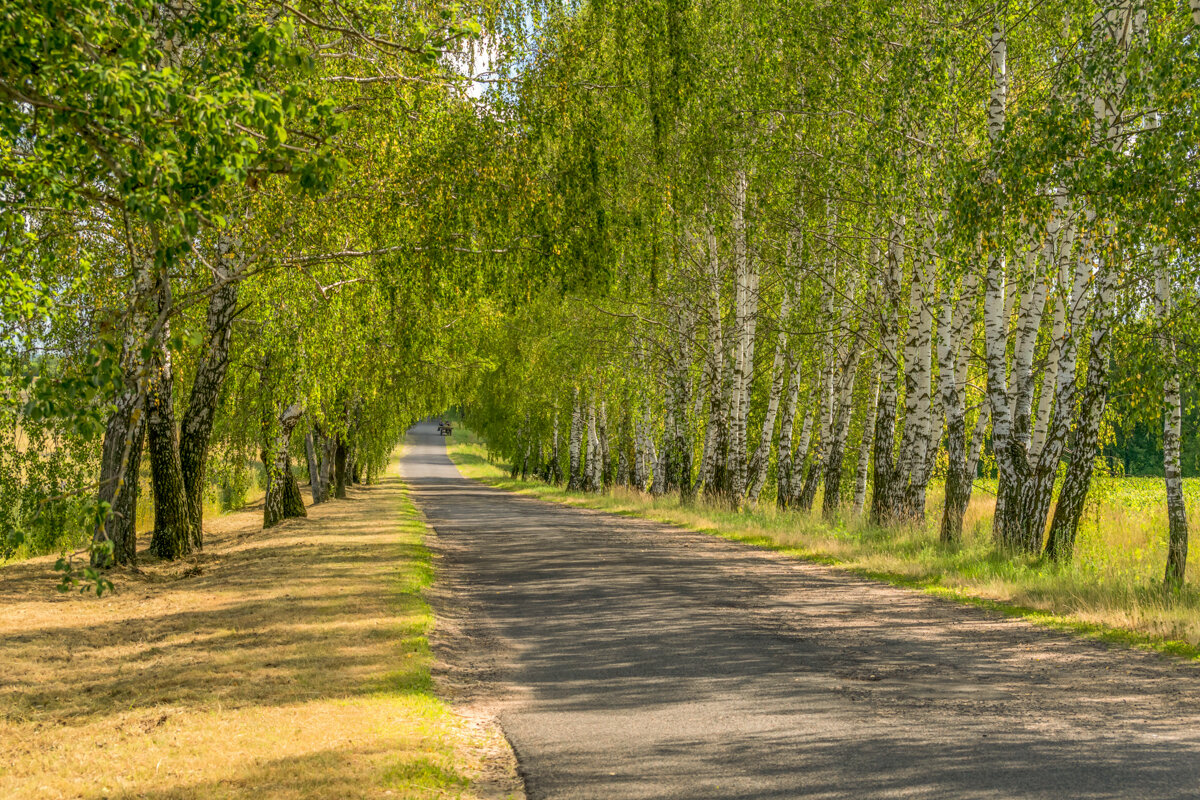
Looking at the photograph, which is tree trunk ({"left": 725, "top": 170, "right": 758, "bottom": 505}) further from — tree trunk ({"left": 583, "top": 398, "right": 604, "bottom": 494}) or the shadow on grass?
tree trunk ({"left": 583, "top": 398, "right": 604, "bottom": 494})

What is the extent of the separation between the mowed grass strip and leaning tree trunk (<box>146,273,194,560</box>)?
1.22 metres

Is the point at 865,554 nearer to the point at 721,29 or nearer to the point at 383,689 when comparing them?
the point at 383,689

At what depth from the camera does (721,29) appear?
22125mm

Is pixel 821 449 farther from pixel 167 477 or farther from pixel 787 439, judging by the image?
pixel 167 477

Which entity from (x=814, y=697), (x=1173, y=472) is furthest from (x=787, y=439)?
(x=814, y=697)

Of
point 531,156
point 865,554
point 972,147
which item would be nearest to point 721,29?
point 972,147

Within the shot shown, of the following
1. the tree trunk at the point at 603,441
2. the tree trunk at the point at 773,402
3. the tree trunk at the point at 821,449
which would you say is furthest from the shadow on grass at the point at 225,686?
the tree trunk at the point at 603,441

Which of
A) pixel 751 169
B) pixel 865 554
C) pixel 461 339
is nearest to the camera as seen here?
pixel 865 554

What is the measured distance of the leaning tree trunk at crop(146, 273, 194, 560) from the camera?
645 inches

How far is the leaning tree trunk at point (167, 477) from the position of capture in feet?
53.8

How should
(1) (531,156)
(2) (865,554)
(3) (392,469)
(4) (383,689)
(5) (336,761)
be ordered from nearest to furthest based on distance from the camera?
1. (5) (336,761)
2. (4) (383,689)
3. (1) (531,156)
4. (2) (865,554)
5. (3) (392,469)

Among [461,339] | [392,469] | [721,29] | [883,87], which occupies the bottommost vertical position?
[392,469]

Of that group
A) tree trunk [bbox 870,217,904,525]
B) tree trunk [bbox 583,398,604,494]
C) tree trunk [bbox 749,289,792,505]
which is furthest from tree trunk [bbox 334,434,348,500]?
tree trunk [bbox 870,217,904,525]

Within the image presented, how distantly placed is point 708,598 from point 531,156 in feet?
20.9
